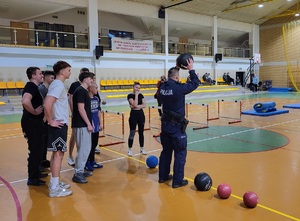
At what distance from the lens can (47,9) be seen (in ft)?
63.0

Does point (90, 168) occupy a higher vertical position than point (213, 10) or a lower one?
lower

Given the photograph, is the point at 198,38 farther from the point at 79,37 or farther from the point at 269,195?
the point at 269,195

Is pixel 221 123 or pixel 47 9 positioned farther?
pixel 47 9

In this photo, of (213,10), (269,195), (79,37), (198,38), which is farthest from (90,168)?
(198,38)

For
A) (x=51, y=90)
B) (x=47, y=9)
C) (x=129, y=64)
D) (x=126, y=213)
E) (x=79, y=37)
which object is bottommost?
(x=126, y=213)

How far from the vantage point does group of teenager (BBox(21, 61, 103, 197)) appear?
4.06 m

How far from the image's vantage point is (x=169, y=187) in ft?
14.9

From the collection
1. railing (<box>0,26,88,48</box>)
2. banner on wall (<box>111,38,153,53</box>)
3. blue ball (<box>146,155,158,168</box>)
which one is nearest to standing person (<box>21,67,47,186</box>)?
blue ball (<box>146,155,158,168</box>)

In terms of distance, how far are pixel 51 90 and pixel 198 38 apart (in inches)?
1139

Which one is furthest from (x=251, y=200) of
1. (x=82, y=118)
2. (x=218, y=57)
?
(x=218, y=57)

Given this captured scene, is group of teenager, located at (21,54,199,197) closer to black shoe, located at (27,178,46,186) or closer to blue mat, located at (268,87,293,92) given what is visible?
black shoe, located at (27,178,46,186)

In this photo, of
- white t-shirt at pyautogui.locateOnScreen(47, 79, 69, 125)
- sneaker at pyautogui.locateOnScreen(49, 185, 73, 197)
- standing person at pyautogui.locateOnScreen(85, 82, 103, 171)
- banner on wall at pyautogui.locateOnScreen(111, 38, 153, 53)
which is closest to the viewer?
white t-shirt at pyautogui.locateOnScreen(47, 79, 69, 125)

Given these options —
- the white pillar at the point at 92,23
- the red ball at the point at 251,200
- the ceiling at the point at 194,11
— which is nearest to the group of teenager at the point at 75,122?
the red ball at the point at 251,200

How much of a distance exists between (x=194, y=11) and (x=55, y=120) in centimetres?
2365
